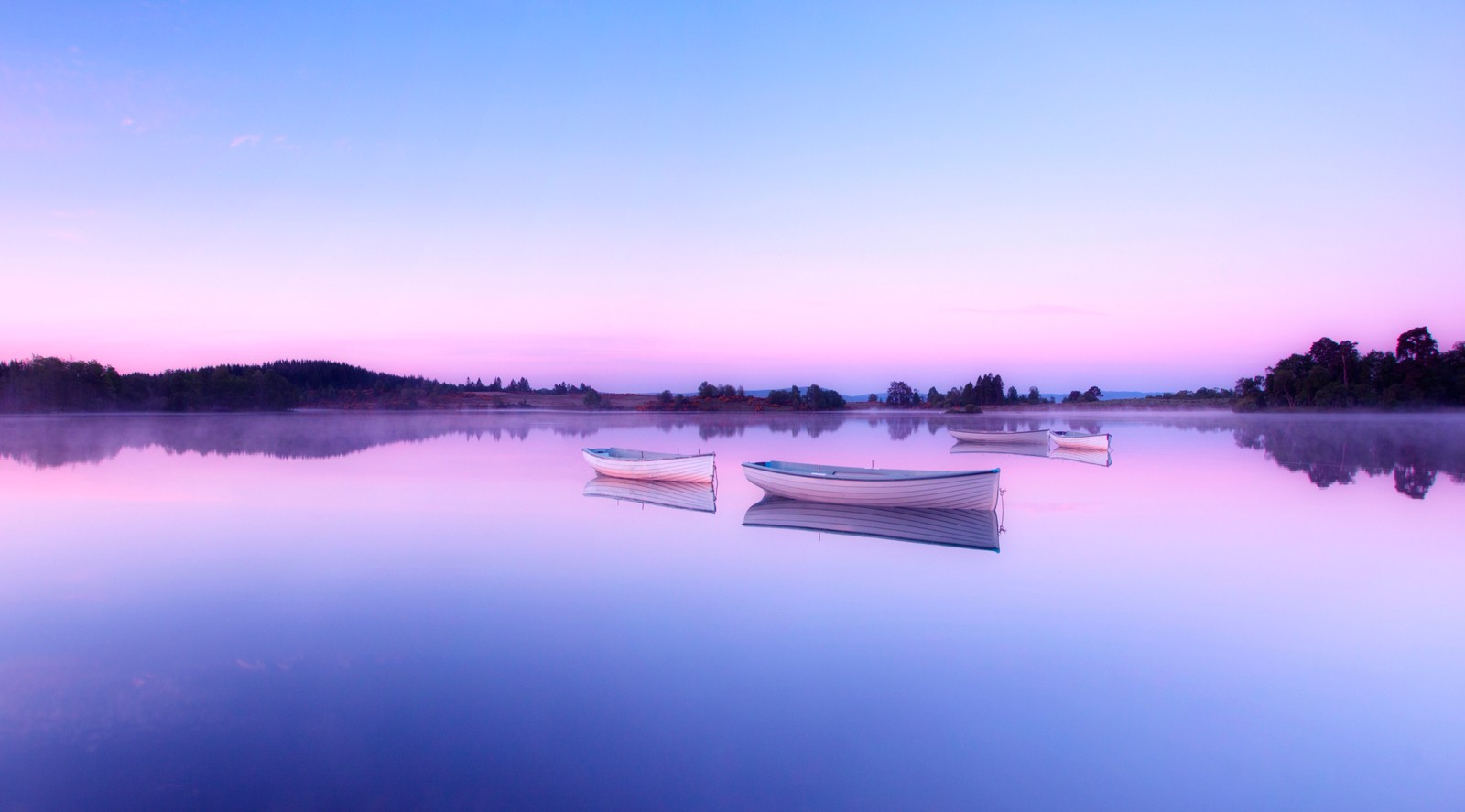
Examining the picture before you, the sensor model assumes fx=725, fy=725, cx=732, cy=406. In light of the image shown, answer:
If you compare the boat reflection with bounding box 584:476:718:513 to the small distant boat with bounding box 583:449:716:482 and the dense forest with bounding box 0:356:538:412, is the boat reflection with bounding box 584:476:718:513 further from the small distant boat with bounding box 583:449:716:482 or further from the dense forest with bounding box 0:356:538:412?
the dense forest with bounding box 0:356:538:412

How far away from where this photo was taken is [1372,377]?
3098 inches

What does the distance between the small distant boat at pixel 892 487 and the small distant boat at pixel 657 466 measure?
12.7 ft

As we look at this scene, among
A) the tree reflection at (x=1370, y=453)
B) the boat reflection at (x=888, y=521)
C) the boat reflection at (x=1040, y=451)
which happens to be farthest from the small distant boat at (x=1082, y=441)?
the boat reflection at (x=888, y=521)

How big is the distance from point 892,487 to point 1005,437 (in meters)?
29.0

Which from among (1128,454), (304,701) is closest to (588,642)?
(304,701)

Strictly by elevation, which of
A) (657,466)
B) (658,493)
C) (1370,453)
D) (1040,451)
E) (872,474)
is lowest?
(1040,451)

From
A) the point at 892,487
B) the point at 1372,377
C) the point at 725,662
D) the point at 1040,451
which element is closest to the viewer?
the point at 725,662

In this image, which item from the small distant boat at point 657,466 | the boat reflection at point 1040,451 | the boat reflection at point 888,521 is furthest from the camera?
the boat reflection at point 1040,451

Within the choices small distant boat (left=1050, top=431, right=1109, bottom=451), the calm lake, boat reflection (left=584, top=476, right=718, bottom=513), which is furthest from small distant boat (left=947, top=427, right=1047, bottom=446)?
boat reflection (left=584, top=476, right=718, bottom=513)

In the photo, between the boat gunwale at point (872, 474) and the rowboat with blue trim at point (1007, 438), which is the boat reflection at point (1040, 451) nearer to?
the rowboat with blue trim at point (1007, 438)

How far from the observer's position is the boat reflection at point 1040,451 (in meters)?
32.4

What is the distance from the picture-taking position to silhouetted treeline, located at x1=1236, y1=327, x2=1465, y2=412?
2933 inches

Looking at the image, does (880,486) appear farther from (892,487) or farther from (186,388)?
(186,388)

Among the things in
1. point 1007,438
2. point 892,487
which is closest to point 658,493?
point 892,487
